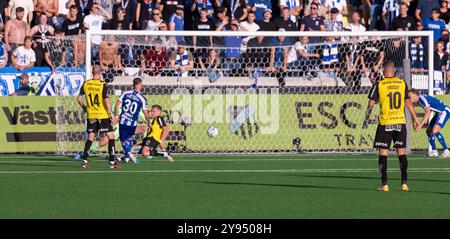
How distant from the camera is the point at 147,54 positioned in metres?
27.3

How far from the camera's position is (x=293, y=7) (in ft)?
99.0

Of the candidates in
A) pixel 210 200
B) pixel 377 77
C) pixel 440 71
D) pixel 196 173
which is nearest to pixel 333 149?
pixel 377 77

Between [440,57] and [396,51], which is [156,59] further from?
[440,57]

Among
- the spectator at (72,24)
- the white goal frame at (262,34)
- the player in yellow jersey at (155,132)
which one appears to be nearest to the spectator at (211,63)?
the white goal frame at (262,34)

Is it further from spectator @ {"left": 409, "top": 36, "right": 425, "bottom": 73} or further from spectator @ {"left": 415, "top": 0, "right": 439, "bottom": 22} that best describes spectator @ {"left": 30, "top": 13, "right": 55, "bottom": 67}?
spectator @ {"left": 415, "top": 0, "right": 439, "bottom": 22}

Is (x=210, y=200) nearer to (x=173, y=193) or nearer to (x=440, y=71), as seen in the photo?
(x=173, y=193)

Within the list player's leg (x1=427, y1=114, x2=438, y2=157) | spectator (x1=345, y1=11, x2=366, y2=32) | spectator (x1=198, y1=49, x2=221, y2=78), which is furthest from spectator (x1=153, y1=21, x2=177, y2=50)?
player's leg (x1=427, y1=114, x2=438, y2=157)

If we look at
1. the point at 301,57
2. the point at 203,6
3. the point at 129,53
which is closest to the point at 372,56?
the point at 301,57

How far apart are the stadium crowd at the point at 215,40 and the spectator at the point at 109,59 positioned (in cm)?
2

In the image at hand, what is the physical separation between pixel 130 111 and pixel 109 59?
410 cm

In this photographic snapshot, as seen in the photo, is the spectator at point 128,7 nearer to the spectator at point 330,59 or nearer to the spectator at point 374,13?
the spectator at point 330,59

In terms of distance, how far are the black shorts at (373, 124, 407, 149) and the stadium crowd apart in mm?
10583

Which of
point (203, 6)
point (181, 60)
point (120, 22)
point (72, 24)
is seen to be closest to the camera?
point (181, 60)

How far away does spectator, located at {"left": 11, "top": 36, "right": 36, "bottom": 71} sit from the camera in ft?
90.2
